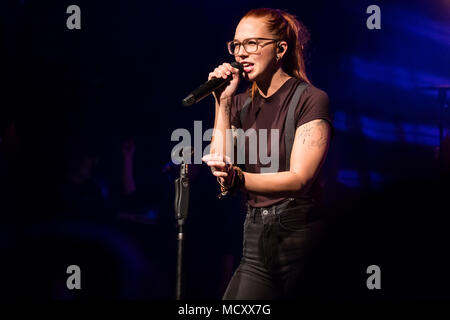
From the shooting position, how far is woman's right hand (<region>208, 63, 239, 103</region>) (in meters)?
2.03

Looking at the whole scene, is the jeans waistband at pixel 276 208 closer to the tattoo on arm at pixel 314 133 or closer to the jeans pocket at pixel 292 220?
the jeans pocket at pixel 292 220

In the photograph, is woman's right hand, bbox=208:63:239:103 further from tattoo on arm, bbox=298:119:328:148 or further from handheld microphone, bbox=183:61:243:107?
tattoo on arm, bbox=298:119:328:148

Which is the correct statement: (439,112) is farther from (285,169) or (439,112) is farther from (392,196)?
(285,169)

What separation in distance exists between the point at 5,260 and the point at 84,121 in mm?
1103

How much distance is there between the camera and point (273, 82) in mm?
2123

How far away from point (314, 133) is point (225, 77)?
1.37ft

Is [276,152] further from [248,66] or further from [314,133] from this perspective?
[248,66]

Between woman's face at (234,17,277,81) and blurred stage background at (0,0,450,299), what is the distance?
5.74ft

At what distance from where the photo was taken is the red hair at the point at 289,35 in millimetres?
2088

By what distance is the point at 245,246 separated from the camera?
6.72ft

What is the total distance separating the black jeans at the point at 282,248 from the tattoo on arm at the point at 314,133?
0.74 feet

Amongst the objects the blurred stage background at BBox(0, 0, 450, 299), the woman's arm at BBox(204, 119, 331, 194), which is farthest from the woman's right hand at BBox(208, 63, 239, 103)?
the blurred stage background at BBox(0, 0, 450, 299)

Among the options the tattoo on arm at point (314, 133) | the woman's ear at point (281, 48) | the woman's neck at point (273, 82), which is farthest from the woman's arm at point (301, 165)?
the woman's ear at point (281, 48)
